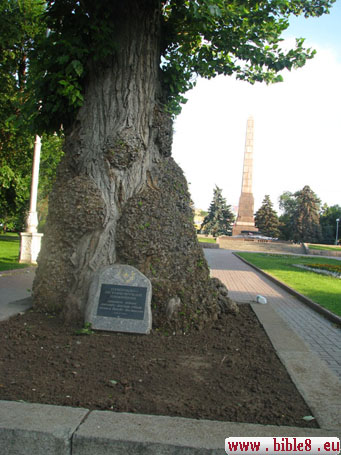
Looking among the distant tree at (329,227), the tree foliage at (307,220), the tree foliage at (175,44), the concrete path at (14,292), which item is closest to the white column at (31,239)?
the concrete path at (14,292)

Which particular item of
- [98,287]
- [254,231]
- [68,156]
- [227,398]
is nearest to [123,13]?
[68,156]

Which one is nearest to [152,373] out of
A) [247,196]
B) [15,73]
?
[15,73]

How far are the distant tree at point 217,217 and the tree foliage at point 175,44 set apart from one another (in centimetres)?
5243

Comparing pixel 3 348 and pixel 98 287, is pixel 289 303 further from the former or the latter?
pixel 3 348

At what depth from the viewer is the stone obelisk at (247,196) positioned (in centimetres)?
5209

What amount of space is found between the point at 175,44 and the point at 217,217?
5345 centimetres

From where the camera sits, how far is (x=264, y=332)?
517 cm

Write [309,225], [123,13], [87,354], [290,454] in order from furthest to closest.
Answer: [309,225] → [123,13] → [87,354] → [290,454]

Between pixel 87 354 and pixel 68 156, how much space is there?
296cm

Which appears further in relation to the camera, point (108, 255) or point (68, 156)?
point (68, 156)

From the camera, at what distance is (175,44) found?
22.5 feet

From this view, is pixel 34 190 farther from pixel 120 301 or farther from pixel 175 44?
pixel 120 301

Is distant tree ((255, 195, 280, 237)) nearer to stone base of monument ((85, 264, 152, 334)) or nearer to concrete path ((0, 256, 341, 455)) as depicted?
stone base of monument ((85, 264, 152, 334))

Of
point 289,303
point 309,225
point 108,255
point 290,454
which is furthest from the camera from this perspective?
point 309,225
